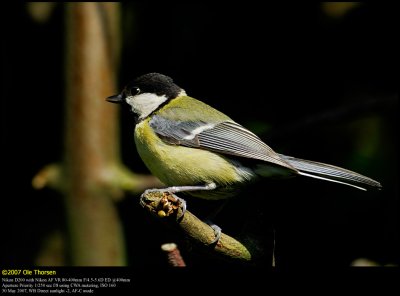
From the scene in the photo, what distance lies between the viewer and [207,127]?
8.46 feet

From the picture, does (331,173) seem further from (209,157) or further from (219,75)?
(219,75)

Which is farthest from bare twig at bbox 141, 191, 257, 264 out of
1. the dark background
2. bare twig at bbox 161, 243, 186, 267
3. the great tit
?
the dark background

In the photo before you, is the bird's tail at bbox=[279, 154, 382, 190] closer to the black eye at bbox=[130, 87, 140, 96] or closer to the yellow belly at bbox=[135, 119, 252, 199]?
the yellow belly at bbox=[135, 119, 252, 199]

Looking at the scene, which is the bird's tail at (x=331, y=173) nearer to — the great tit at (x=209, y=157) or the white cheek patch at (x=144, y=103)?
the great tit at (x=209, y=157)

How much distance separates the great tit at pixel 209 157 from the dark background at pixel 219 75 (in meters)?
0.80

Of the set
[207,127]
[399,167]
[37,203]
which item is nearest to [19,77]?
[37,203]

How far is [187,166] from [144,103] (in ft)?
1.41

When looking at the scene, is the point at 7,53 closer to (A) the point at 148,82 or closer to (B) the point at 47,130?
(B) the point at 47,130

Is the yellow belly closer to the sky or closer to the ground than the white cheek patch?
closer to the ground

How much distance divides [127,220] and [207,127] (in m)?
1.03

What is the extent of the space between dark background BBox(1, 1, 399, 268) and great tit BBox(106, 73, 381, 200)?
80cm

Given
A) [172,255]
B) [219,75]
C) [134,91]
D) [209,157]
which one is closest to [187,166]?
[209,157]

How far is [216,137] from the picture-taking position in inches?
99.7

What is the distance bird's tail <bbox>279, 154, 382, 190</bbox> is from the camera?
232 centimetres
